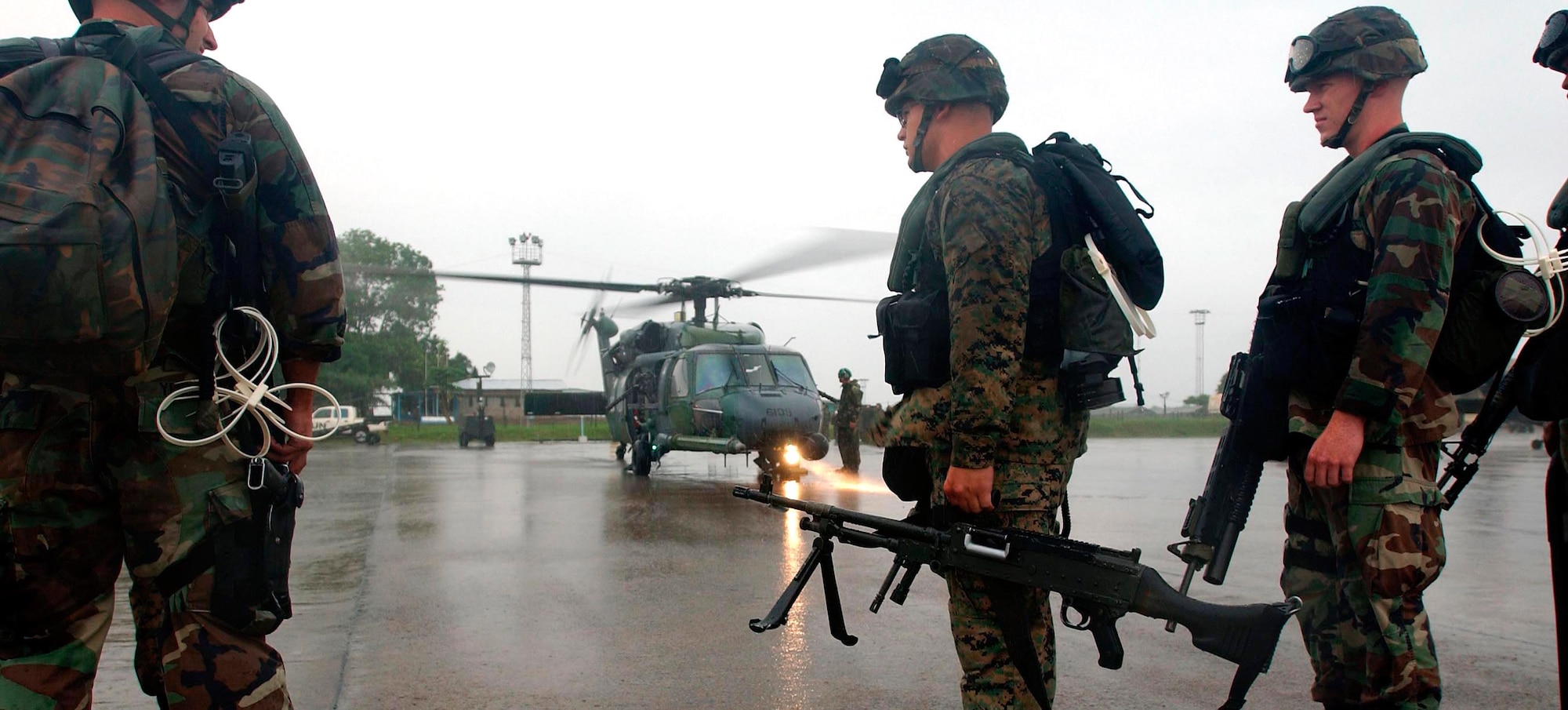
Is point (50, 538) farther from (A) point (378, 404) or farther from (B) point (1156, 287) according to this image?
(A) point (378, 404)

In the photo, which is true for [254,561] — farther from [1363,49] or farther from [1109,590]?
[1363,49]

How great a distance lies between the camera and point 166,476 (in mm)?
2174

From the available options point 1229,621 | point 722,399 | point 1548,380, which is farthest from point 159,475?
point 722,399

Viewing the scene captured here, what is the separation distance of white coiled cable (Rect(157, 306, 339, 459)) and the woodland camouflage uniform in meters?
2.47

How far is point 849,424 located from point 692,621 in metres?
12.3

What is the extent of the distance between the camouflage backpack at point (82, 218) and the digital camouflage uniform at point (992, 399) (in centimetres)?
182

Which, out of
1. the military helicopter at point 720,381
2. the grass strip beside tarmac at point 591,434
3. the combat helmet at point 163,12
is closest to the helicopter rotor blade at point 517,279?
the military helicopter at point 720,381

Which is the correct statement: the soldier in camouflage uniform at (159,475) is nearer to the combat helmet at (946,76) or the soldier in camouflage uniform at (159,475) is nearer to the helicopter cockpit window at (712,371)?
the combat helmet at (946,76)

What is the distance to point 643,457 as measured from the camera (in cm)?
1483

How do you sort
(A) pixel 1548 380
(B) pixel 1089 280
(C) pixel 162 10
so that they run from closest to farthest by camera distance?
(C) pixel 162 10, (A) pixel 1548 380, (B) pixel 1089 280

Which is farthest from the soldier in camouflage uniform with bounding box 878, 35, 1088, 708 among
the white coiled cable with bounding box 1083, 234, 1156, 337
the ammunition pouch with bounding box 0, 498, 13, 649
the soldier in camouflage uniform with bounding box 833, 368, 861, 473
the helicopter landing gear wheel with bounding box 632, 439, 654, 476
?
the soldier in camouflage uniform with bounding box 833, 368, 861, 473

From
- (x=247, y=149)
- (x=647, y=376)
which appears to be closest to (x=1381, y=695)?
(x=247, y=149)

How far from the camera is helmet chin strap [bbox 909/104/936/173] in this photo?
10.3 feet

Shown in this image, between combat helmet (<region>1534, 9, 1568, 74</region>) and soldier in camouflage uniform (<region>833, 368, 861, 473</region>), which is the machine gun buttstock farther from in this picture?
soldier in camouflage uniform (<region>833, 368, 861, 473</region>)
